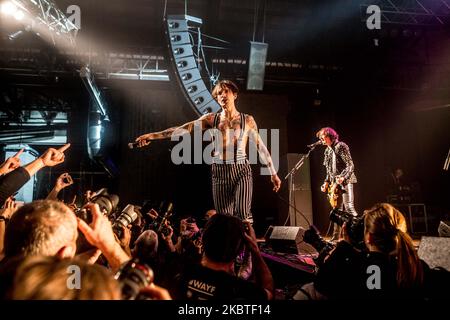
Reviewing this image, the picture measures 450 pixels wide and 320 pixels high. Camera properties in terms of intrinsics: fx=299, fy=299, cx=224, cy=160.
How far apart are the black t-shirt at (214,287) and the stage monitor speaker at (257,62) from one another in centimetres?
525

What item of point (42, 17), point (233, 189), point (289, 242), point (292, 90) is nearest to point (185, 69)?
point (233, 189)

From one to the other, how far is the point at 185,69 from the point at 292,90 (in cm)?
512

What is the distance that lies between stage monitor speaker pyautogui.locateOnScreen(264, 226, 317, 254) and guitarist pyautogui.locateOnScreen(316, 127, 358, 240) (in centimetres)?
109

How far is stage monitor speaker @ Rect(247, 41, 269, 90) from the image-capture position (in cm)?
613

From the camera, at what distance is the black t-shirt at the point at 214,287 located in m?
1.56

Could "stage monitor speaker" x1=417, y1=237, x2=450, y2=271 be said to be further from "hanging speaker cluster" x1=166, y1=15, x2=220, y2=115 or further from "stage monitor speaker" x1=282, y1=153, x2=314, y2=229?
"stage monitor speaker" x1=282, y1=153, x2=314, y2=229

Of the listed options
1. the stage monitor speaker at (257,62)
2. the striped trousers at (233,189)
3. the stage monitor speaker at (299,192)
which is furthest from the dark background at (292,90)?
the striped trousers at (233,189)

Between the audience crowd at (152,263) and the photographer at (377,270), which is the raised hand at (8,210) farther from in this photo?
the photographer at (377,270)

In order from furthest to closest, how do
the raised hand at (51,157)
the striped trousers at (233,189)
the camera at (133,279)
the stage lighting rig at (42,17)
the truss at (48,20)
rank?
the truss at (48,20)
the stage lighting rig at (42,17)
the striped trousers at (233,189)
the raised hand at (51,157)
the camera at (133,279)

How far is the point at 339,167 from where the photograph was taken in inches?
233

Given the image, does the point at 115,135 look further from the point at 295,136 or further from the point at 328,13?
the point at 328,13

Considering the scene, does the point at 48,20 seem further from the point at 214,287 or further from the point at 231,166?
the point at 214,287

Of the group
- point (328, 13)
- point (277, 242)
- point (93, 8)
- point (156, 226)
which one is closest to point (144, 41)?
point (93, 8)
